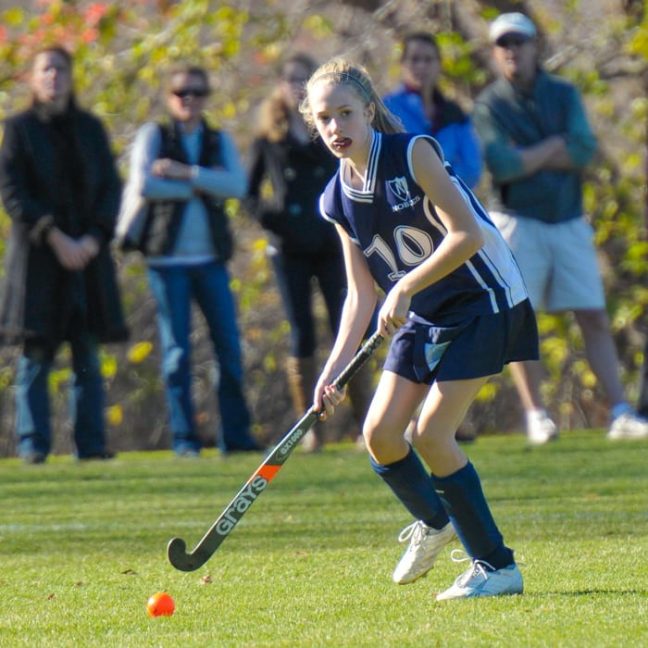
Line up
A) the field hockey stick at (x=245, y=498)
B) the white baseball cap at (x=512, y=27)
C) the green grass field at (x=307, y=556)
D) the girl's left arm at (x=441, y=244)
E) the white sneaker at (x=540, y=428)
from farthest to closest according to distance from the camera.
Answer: the white sneaker at (x=540, y=428)
the white baseball cap at (x=512, y=27)
the field hockey stick at (x=245, y=498)
the girl's left arm at (x=441, y=244)
the green grass field at (x=307, y=556)

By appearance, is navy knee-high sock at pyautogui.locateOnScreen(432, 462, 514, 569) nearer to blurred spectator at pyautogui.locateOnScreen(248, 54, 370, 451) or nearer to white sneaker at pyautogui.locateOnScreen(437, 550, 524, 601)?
white sneaker at pyautogui.locateOnScreen(437, 550, 524, 601)

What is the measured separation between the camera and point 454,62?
12.8 m

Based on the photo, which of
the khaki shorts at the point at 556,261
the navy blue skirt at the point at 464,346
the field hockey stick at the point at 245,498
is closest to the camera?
the navy blue skirt at the point at 464,346

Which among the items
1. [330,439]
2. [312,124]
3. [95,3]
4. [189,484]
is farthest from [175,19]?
[312,124]

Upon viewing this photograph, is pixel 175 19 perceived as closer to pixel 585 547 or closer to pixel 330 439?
pixel 330 439

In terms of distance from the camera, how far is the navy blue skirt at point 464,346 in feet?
16.2

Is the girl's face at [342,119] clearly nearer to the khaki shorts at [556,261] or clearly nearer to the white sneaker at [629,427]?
the khaki shorts at [556,261]

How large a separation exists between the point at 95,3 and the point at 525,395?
6.01m

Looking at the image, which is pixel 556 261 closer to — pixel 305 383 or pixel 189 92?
pixel 305 383

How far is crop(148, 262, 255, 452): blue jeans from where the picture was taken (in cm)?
945

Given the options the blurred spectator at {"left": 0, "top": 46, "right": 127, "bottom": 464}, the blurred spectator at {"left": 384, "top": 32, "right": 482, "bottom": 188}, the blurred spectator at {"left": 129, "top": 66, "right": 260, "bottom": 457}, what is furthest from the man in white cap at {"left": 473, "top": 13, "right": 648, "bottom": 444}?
the blurred spectator at {"left": 0, "top": 46, "right": 127, "bottom": 464}

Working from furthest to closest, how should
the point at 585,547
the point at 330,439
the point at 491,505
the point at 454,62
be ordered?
the point at 330,439 < the point at 454,62 < the point at 491,505 < the point at 585,547

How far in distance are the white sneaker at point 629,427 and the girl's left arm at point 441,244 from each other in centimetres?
465

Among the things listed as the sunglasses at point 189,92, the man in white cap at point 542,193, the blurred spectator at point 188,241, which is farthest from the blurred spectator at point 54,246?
the man in white cap at point 542,193
